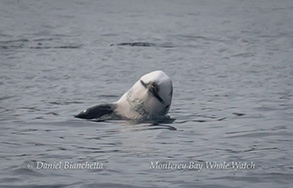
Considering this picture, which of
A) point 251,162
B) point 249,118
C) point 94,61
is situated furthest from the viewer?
point 94,61

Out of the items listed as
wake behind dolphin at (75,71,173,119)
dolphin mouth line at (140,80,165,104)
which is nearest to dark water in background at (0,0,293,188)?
wake behind dolphin at (75,71,173,119)

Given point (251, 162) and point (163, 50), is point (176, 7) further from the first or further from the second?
point (251, 162)

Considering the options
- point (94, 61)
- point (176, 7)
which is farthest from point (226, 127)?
point (176, 7)

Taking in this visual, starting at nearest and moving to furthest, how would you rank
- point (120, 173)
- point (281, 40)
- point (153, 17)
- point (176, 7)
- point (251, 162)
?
point (120, 173) → point (251, 162) → point (281, 40) → point (153, 17) → point (176, 7)

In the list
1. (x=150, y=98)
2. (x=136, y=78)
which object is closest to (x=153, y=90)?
(x=150, y=98)

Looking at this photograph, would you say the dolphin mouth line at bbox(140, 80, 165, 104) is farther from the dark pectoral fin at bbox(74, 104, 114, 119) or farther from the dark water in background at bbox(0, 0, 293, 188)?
the dark pectoral fin at bbox(74, 104, 114, 119)

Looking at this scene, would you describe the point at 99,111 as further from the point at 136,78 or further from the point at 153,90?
the point at 136,78

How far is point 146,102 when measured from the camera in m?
12.4

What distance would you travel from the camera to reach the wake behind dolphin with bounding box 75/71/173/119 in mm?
12266

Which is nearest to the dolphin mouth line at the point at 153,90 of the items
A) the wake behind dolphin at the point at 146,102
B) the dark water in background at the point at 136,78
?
the wake behind dolphin at the point at 146,102

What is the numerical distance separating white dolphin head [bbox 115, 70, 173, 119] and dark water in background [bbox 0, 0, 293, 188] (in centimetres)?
31

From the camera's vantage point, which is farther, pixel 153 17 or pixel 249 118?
pixel 153 17

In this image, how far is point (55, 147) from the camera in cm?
1052

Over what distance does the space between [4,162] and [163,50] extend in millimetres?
13243
